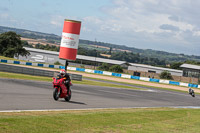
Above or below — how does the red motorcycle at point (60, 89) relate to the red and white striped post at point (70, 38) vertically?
below

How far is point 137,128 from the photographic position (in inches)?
392

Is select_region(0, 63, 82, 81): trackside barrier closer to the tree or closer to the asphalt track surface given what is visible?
the asphalt track surface

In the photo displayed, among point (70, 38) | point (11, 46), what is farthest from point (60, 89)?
point (11, 46)

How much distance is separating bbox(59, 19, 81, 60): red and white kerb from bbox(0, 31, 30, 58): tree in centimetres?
6941

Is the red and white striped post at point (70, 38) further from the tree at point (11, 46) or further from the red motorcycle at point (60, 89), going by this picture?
the tree at point (11, 46)

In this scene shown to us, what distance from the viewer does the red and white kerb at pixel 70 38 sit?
3055cm

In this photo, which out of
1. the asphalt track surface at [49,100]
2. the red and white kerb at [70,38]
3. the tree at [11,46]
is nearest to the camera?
the asphalt track surface at [49,100]

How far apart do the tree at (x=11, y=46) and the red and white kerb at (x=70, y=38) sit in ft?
228

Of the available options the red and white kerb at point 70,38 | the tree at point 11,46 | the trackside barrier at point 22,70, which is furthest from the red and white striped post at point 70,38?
the tree at point 11,46

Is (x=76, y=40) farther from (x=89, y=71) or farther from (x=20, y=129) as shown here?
(x=89, y=71)

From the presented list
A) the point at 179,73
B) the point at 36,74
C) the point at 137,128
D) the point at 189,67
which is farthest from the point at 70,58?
the point at 179,73

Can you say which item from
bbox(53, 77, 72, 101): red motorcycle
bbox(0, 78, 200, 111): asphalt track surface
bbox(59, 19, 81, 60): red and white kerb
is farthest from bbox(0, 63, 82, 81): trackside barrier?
Answer: bbox(53, 77, 72, 101): red motorcycle

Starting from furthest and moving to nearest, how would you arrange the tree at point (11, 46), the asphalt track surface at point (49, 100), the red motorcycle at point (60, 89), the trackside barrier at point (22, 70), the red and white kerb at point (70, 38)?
1. the tree at point (11, 46)
2. the trackside barrier at point (22, 70)
3. the red and white kerb at point (70, 38)
4. the red motorcycle at point (60, 89)
5. the asphalt track surface at point (49, 100)

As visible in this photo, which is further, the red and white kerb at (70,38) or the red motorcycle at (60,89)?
the red and white kerb at (70,38)
